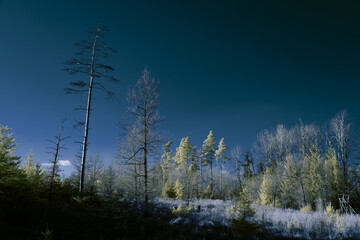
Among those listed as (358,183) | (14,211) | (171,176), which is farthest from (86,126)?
(358,183)

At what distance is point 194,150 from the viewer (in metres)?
40.2

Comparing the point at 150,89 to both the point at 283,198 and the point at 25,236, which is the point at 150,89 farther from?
the point at 283,198

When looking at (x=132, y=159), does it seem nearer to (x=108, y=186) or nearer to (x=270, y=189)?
(x=108, y=186)

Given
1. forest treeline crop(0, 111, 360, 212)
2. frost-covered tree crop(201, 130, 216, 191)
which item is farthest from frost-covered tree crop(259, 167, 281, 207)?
frost-covered tree crop(201, 130, 216, 191)

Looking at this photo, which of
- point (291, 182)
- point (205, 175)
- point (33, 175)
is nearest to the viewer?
point (33, 175)

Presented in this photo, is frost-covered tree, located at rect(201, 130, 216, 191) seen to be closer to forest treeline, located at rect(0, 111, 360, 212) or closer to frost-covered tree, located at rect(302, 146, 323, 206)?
forest treeline, located at rect(0, 111, 360, 212)

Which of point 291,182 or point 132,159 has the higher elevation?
point 132,159

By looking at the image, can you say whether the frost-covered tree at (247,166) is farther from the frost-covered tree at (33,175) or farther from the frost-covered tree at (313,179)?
the frost-covered tree at (33,175)

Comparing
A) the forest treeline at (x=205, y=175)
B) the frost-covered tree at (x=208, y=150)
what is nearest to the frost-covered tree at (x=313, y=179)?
the forest treeline at (x=205, y=175)

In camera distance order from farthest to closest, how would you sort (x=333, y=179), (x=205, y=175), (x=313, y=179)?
(x=205, y=175) → (x=333, y=179) → (x=313, y=179)

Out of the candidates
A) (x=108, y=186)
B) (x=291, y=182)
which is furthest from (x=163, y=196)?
(x=291, y=182)

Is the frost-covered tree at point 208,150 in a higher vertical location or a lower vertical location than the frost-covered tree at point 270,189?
higher

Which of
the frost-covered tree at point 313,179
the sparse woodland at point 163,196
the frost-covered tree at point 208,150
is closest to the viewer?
the sparse woodland at point 163,196

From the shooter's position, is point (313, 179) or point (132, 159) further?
point (313, 179)
